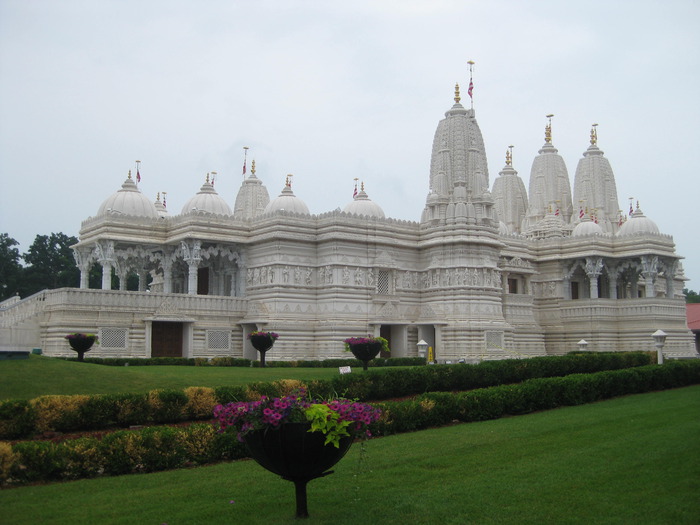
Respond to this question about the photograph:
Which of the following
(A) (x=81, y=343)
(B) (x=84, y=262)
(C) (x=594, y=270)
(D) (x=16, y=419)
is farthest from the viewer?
(C) (x=594, y=270)

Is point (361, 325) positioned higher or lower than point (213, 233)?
lower

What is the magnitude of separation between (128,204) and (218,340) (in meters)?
9.61

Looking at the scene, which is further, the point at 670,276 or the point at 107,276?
the point at 670,276

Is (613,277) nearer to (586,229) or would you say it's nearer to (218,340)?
(586,229)

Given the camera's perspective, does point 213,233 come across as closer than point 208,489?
No

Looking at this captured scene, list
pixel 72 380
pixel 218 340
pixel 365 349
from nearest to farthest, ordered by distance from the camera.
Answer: pixel 72 380 → pixel 365 349 → pixel 218 340

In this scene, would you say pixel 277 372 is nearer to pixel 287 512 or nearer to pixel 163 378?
pixel 163 378

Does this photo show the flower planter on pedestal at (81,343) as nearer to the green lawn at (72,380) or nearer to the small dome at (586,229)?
the green lawn at (72,380)

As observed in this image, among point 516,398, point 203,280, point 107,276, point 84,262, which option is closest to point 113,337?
point 107,276

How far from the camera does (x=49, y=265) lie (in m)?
68.6

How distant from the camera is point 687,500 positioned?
10.5 metres

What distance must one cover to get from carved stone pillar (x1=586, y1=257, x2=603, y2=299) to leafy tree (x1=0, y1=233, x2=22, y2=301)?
44.6 m

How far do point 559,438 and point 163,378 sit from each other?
11.4 meters

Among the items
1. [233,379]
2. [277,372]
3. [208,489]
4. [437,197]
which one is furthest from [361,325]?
[208,489]
